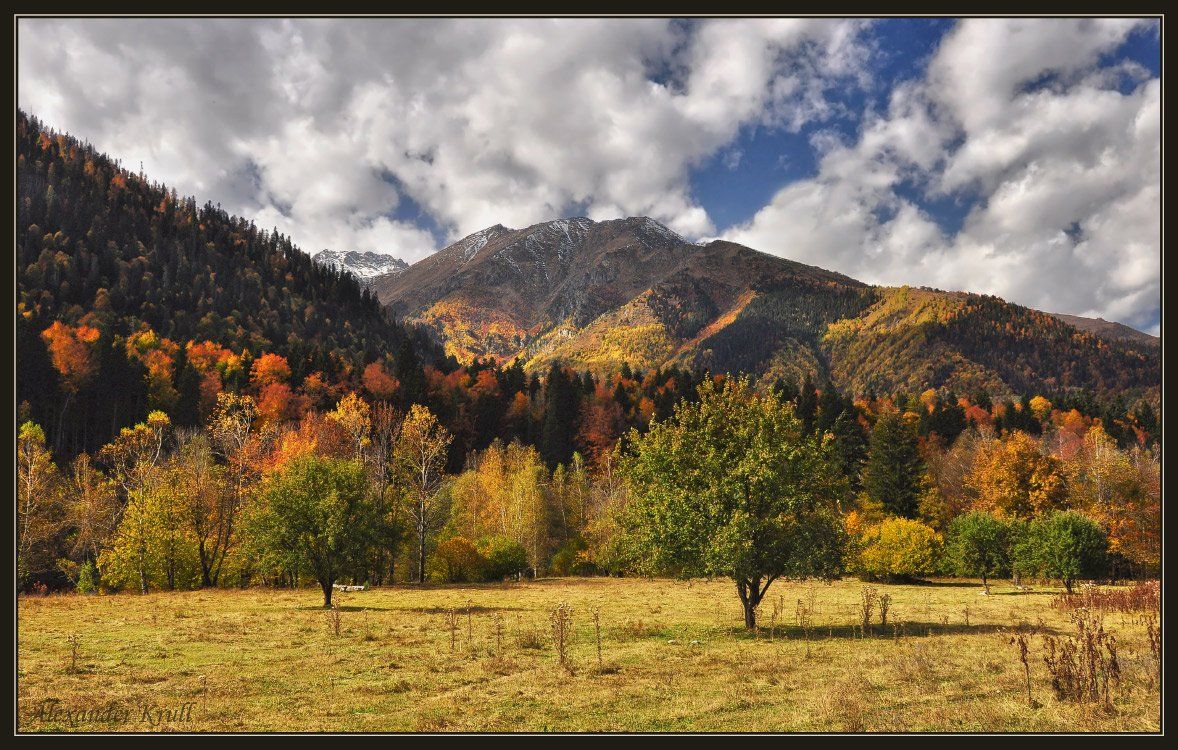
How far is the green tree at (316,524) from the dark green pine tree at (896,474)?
66.1 metres

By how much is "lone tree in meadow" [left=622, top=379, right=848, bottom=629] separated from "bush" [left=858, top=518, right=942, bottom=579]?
124ft

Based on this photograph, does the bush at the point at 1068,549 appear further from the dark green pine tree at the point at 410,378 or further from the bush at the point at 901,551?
the dark green pine tree at the point at 410,378

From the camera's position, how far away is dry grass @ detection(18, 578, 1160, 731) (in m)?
14.7

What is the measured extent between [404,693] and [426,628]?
47.0 feet

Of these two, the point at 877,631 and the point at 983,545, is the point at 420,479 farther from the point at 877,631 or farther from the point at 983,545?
the point at 983,545

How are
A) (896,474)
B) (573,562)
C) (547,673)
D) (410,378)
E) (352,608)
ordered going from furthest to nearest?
1. (410,378)
2. (896,474)
3. (573,562)
4. (352,608)
5. (547,673)

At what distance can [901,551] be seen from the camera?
62500 millimetres

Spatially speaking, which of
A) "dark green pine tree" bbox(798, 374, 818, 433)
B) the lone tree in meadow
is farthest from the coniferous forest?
the lone tree in meadow

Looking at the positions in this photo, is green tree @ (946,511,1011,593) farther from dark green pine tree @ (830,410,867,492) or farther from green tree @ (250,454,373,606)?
green tree @ (250,454,373,606)

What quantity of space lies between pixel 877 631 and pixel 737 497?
33.1 feet

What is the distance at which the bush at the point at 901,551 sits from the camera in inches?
2443

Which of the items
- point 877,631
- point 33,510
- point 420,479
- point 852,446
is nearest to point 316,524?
point 33,510

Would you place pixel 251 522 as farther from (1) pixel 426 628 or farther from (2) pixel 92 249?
(2) pixel 92 249

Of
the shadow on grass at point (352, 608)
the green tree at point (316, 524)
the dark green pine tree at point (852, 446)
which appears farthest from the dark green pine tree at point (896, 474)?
the green tree at point (316, 524)
